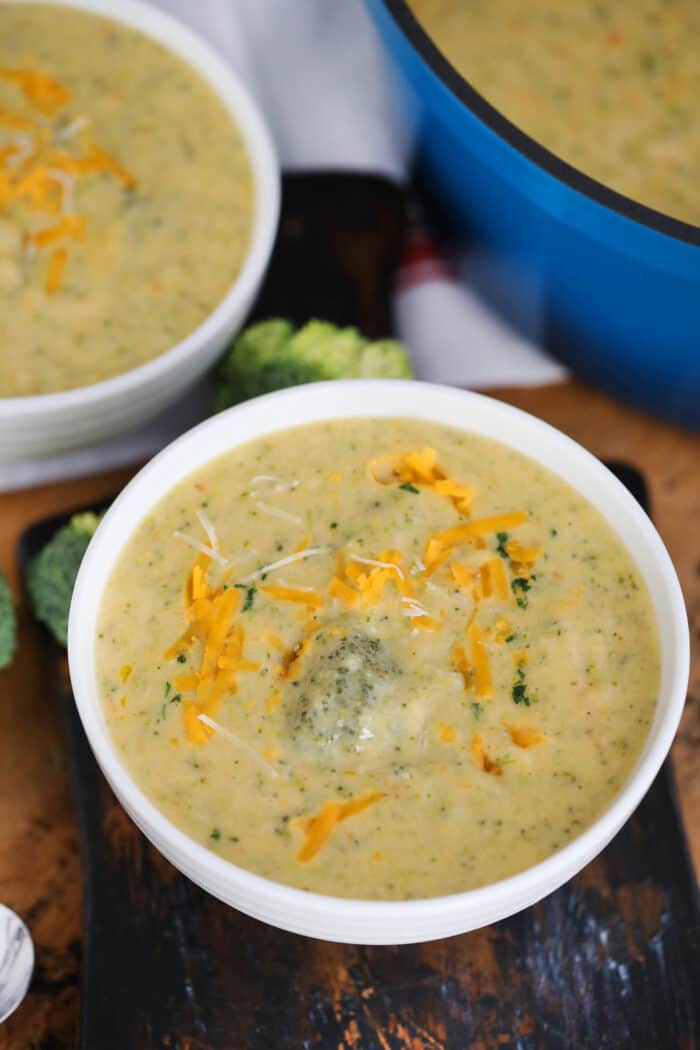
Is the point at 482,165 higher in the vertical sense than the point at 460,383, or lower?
higher

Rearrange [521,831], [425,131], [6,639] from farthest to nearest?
[425,131], [6,639], [521,831]

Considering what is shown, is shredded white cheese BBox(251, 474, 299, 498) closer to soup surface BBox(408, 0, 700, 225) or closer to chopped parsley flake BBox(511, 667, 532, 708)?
chopped parsley flake BBox(511, 667, 532, 708)

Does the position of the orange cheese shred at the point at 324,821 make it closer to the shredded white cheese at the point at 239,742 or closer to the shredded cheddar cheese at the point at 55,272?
the shredded white cheese at the point at 239,742

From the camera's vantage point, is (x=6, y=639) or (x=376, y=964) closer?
(x=376, y=964)

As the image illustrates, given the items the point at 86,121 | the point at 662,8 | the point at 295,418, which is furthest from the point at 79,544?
the point at 662,8

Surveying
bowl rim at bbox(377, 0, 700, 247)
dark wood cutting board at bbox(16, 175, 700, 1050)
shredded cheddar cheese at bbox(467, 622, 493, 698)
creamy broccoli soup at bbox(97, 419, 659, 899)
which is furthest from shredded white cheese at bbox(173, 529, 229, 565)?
bowl rim at bbox(377, 0, 700, 247)

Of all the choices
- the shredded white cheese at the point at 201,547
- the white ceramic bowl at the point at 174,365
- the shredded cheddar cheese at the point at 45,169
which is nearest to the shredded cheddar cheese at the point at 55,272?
the shredded cheddar cheese at the point at 45,169

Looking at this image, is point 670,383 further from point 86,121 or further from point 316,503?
point 86,121
